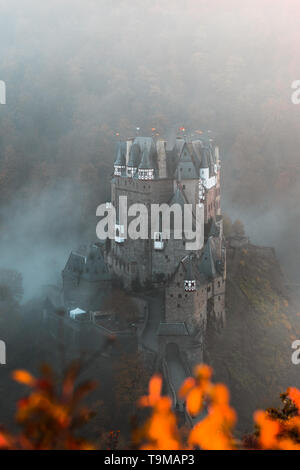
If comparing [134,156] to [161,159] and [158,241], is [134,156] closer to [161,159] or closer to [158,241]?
[161,159]

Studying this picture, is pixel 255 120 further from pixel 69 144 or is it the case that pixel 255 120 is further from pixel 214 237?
pixel 214 237

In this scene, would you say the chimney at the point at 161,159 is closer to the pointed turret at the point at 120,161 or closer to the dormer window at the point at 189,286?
the pointed turret at the point at 120,161

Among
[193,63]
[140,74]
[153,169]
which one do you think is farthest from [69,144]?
[153,169]

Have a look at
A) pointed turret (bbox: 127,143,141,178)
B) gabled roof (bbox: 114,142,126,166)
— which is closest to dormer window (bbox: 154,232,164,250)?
pointed turret (bbox: 127,143,141,178)

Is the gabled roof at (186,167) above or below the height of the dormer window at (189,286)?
above

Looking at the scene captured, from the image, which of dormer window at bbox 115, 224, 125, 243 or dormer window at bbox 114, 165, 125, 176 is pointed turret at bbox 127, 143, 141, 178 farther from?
dormer window at bbox 115, 224, 125, 243

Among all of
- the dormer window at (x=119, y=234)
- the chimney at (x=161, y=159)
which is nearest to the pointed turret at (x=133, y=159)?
the chimney at (x=161, y=159)

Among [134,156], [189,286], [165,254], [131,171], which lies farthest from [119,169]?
[189,286]
